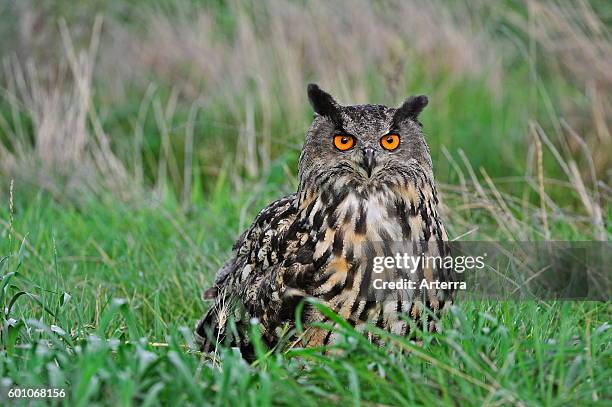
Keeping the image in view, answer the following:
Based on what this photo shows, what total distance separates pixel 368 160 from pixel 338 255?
0.35 m

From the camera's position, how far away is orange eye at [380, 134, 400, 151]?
138 inches

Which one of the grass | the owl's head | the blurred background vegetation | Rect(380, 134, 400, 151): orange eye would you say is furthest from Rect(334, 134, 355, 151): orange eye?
the blurred background vegetation

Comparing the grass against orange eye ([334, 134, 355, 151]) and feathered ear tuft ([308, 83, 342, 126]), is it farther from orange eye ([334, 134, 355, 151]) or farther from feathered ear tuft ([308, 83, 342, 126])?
feathered ear tuft ([308, 83, 342, 126])

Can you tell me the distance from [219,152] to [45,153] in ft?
4.46

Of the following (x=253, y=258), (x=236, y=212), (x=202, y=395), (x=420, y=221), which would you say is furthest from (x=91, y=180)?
(x=202, y=395)

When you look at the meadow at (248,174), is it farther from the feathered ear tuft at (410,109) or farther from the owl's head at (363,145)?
the feathered ear tuft at (410,109)

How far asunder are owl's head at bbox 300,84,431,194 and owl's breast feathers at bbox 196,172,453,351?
32 mm

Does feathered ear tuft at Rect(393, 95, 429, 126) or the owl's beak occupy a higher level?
feathered ear tuft at Rect(393, 95, 429, 126)

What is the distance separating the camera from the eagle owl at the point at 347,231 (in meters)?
3.35

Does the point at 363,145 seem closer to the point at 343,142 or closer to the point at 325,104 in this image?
the point at 343,142

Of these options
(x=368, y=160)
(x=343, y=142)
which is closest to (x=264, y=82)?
(x=343, y=142)

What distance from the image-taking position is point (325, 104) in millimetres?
3639

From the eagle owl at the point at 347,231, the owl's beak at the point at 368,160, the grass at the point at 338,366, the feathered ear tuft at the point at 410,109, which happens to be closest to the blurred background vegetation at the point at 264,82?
the feathered ear tuft at the point at 410,109

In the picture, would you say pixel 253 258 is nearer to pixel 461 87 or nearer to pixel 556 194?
pixel 556 194
